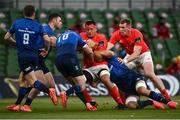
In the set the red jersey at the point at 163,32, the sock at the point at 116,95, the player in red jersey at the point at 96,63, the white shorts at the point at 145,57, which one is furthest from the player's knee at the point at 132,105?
the red jersey at the point at 163,32

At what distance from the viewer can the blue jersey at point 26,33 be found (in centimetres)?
1570

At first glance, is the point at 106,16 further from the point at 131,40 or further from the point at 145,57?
the point at 131,40

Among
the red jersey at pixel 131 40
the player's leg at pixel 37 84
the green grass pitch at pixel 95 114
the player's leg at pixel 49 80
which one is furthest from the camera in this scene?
the red jersey at pixel 131 40

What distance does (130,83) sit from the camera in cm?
1598

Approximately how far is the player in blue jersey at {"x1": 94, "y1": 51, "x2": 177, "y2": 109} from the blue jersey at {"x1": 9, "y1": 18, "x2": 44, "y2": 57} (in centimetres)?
143

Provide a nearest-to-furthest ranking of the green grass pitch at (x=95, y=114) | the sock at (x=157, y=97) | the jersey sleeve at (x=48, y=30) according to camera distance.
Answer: the green grass pitch at (x=95, y=114), the sock at (x=157, y=97), the jersey sleeve at (x=48, y=30)

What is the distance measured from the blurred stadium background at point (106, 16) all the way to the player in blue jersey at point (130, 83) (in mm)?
8674

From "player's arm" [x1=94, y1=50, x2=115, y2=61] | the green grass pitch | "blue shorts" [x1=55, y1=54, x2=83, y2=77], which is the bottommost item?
the green grass pitch

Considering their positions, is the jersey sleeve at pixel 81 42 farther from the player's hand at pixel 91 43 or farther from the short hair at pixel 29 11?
the short hair at pixel 29 11

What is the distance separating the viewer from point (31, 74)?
51.3ft

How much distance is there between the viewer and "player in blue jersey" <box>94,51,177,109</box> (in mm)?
15656

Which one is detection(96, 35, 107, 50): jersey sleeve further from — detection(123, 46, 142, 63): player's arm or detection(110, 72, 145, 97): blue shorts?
detection(110, 72, 145, 97): blue shorts

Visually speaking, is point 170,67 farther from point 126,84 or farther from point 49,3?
point 126,84

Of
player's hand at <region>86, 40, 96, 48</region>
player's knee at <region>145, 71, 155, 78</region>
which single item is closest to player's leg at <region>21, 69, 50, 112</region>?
player's hand at <region>86, 40, 96, 48</region>
